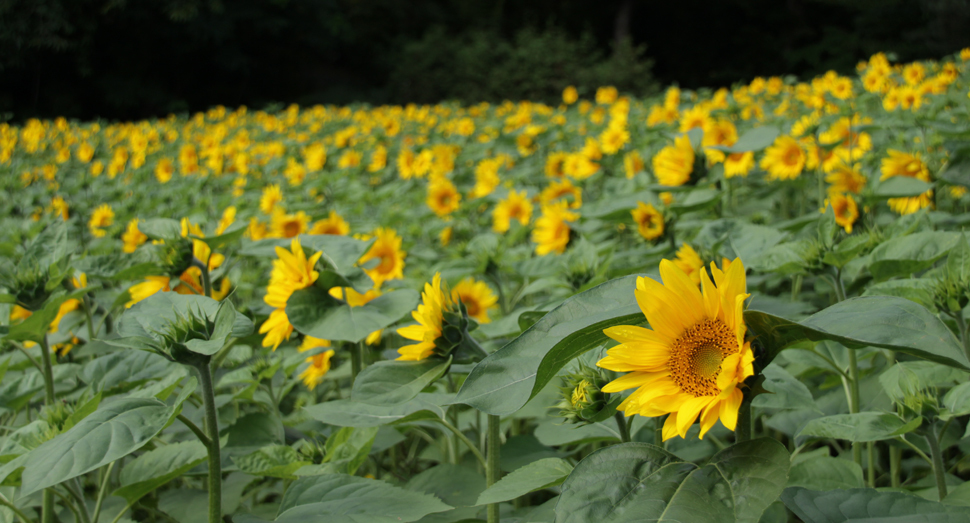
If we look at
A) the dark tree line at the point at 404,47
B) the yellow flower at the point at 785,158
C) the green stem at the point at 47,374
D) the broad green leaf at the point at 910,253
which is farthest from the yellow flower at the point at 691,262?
the dark tree line at the point at 404,47

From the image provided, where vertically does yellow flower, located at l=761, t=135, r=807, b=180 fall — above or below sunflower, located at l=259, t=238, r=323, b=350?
above

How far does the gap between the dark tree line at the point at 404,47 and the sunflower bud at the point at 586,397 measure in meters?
9.40

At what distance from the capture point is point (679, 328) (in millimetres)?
558

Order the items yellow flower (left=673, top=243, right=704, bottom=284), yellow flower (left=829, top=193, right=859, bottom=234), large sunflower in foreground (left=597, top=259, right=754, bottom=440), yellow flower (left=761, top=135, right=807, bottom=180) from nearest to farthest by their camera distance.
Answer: large sunflower in foreground (left=597, top=259, right=754, bottom=440)
yellow flower (left=673, top=243, right=704, bottom=284)
yellow flower (left=829, top=193, right=859, bottom=234)
yellow flower (left=761, top=135, right=807, bottom=180)

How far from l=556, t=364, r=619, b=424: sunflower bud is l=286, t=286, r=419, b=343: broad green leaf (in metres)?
0.29

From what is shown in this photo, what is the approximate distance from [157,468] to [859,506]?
2.71ft

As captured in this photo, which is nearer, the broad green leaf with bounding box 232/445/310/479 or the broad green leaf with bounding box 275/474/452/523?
the broad green leaf with bounding box 275/474/452/523

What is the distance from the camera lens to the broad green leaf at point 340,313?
2.83ft

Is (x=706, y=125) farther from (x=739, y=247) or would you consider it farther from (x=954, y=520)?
(x=954, y=520)

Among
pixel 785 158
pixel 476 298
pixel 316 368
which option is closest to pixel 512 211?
pixel 476 298

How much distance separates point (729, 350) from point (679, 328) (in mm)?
45

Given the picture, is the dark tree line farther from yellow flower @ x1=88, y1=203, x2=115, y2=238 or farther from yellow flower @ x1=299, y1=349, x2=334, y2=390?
yellow flower @ x1=299, y1=349, x2=334, y2=390

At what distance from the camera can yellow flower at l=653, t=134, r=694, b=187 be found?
5.09 feet

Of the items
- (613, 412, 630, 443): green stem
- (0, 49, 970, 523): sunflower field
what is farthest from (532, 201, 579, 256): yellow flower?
(613, 412, 630, 443): green stem
